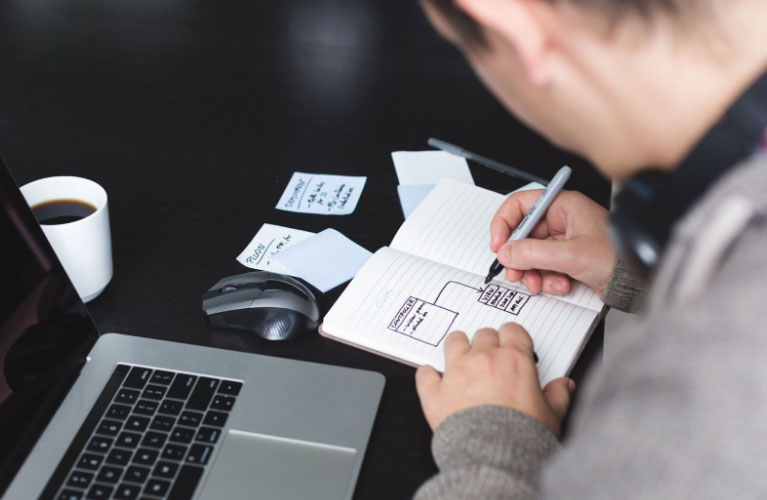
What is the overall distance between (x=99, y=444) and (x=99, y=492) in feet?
0.17

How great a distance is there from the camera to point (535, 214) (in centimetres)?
93

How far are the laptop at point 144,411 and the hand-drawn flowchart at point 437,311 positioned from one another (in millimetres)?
78

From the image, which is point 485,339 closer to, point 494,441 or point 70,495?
point 494,441

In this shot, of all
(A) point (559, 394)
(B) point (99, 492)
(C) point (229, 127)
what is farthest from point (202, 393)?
(C) point (229, 127)

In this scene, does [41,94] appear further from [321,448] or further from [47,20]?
[321,448]

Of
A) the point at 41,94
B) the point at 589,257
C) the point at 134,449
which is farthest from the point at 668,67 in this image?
the point at 41,94

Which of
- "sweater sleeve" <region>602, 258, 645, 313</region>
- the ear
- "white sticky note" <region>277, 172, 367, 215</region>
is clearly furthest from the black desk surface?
the ear

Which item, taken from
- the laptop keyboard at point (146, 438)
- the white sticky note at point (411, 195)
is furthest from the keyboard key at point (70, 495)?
the white sticky note at point (411, 195)

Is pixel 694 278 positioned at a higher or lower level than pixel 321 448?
higher

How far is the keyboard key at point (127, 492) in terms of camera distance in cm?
64

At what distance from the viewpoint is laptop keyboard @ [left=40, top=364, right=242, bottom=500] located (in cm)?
65

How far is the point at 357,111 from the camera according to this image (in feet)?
3.99

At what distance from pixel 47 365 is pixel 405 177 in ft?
1.81

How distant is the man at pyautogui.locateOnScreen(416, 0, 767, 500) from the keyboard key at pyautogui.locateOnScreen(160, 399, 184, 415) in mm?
241
